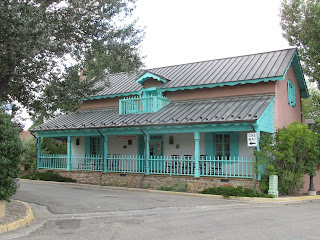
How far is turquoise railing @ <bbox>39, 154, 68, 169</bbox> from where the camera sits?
19891 mm

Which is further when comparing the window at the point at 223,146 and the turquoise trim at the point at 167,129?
the window at the point at 223,146

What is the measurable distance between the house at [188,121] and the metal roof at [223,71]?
5 centimetres

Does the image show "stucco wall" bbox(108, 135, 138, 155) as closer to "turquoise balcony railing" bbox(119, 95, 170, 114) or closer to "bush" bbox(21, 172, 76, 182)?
"turquoise balcony railing" bbox(119, 95, 170, 114)

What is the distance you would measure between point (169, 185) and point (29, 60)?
8.26 m

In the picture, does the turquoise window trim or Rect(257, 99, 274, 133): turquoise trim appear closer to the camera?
Rect(257, 99, 274, 133): turquoise trim

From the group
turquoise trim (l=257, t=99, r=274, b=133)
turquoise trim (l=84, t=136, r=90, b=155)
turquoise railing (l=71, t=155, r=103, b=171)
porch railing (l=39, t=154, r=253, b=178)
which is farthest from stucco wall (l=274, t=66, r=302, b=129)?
turquoise trim (l=84, t=136, r=90, b=155)

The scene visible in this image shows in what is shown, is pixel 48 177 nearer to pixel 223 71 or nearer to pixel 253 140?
pixel 223 71

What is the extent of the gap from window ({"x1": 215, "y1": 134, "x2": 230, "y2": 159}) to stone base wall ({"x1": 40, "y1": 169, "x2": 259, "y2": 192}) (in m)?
2.14

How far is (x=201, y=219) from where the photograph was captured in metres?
8.95

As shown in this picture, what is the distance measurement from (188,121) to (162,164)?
10.3 ft

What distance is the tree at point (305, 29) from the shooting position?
2264cm

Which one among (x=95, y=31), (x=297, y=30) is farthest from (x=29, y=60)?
(x=297, y=30)

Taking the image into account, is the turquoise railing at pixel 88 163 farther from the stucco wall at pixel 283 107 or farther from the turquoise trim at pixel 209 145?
the stucco wall at pixel 283 107

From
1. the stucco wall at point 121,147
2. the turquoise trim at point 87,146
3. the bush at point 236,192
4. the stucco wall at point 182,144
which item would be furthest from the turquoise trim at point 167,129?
the bush at point 236,192
